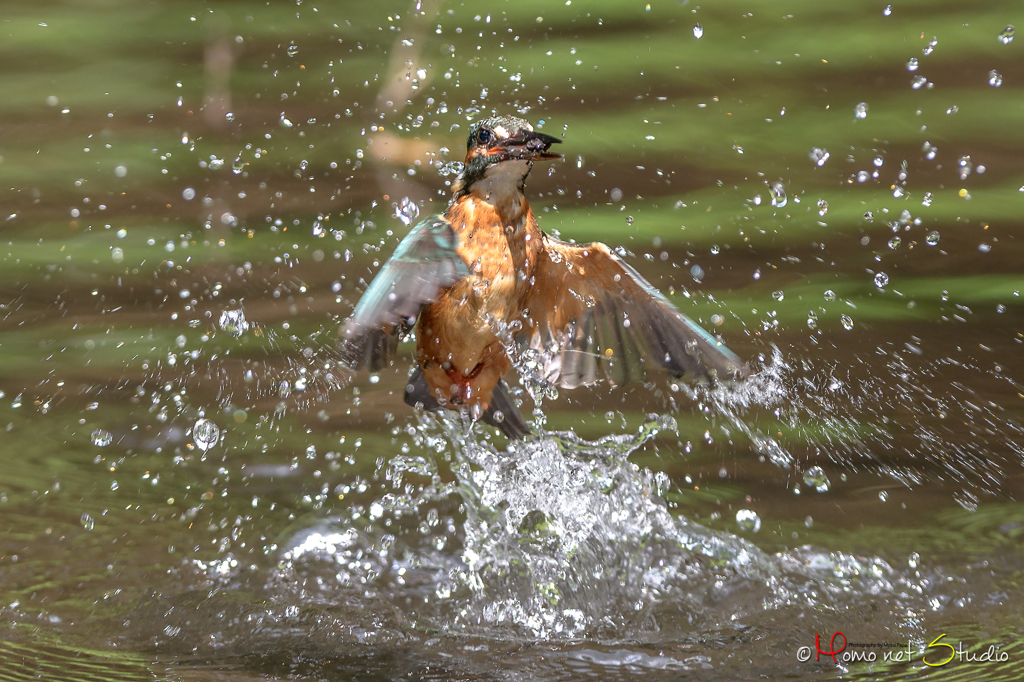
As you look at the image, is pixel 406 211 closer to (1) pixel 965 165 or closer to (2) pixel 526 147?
(2) pixel 526 147

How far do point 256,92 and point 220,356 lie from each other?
0.94 meters

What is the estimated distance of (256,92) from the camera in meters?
3.17

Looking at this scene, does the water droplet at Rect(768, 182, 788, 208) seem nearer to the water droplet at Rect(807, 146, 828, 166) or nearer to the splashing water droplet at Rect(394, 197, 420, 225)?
the water droplet at Rect(807, 146, 828, 166)

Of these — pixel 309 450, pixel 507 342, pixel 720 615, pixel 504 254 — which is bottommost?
pixel 720 615

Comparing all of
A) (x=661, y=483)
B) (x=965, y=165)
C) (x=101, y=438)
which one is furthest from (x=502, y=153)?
(x=101, y=438)

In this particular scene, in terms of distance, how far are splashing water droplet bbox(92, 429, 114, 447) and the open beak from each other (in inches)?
77.6

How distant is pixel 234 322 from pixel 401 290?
1659 millimetres

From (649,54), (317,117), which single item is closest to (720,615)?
(649,54)

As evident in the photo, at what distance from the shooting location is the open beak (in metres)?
2.04

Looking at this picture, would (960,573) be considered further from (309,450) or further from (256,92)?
(256,92)

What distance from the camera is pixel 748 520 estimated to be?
9.34 feet

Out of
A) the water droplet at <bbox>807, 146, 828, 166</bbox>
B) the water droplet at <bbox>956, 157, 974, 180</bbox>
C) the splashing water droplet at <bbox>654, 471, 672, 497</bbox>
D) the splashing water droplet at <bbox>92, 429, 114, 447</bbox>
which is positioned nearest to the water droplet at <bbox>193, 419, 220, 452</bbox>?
the splashing water droplet at <bbox>92, 429, 114, 447</bbox>

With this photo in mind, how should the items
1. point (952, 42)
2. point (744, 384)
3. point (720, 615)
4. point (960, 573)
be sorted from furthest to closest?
1. point (952, 42)
2. point (744, 384)
3. point (960, 573)
4. point (720, 615)

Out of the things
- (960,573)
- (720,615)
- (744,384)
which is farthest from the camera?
(744,384)
